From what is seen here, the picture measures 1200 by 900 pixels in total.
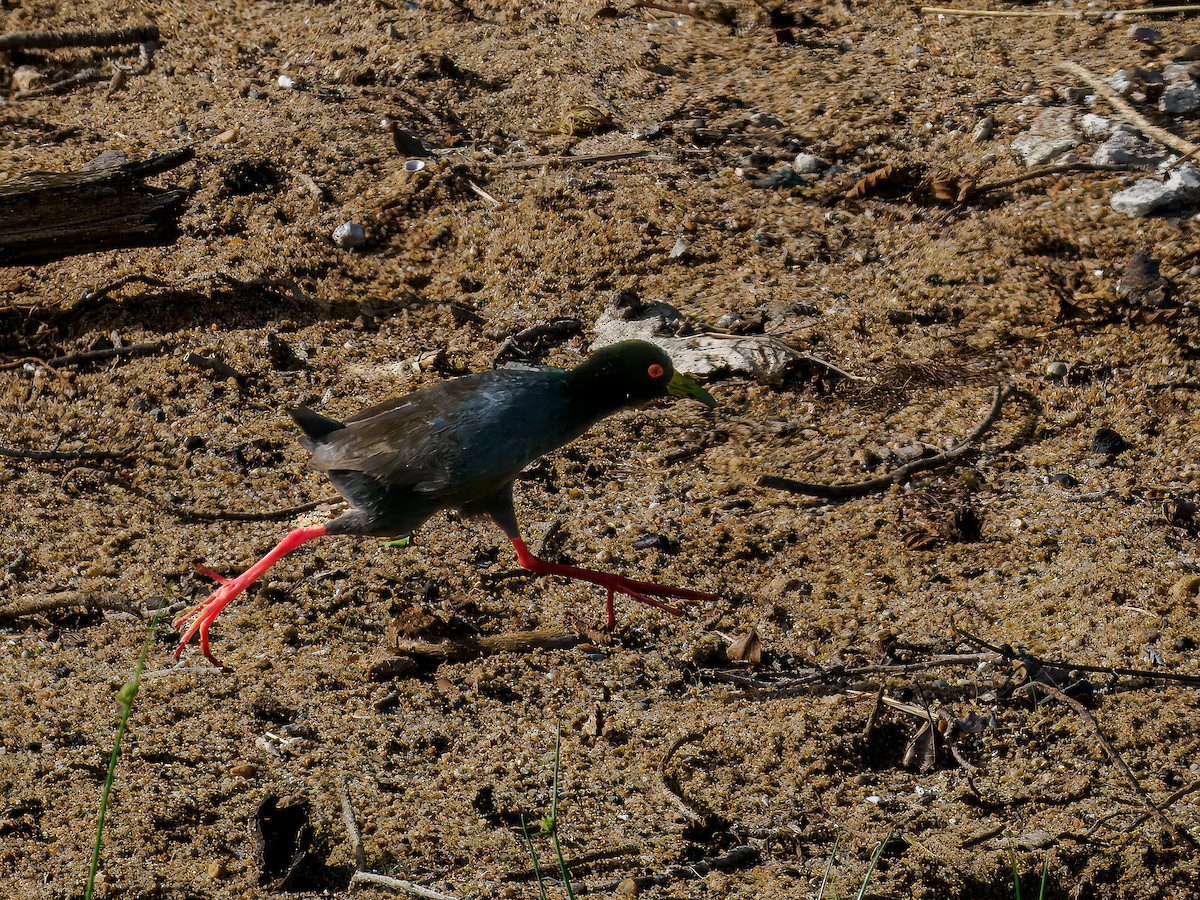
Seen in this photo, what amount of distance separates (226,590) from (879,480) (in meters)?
2.40

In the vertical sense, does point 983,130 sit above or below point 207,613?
above

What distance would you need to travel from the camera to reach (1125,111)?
545cm

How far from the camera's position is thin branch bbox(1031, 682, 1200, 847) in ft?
9.23

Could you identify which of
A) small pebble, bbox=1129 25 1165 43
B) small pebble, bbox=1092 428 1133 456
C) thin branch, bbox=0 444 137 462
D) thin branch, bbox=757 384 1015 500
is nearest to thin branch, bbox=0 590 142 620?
thin branch, bbox=0 444 137 462

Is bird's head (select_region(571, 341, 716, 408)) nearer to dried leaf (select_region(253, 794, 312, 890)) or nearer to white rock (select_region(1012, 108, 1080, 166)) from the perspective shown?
dried leaf (select_region(253, 794, 312, 890))

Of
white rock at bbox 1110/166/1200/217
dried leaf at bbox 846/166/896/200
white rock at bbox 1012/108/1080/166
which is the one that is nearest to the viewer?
white rock at bbox 1110/166/1200/217

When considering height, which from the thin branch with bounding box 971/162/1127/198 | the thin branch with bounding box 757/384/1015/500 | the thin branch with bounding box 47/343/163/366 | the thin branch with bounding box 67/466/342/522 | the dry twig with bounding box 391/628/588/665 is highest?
the thin branch with bounding box 971/162/1127/198

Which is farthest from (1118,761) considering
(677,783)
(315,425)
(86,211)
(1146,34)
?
(86,211)

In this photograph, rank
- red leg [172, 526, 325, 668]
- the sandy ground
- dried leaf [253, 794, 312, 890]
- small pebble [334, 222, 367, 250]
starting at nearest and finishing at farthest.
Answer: dried leaf [253, 794, 312, 890] < the sandy ground < red leg [172, 526, 325, 668] < small pebble [334, 222, 367, 250]

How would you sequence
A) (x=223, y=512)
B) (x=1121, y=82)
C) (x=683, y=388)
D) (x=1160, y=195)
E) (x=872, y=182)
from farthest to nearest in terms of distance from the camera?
1. (x=1121, y=82)
2. (x=872, y=182)
3. (x=1160, y=195)
4. (x=223, y=512)
5. (x=683, y=388)

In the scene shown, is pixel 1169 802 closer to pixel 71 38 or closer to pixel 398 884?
pixel 398 884

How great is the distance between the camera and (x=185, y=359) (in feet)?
17.0

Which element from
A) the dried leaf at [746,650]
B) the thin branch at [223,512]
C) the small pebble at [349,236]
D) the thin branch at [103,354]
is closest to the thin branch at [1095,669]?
the dried leaf at [746,650]

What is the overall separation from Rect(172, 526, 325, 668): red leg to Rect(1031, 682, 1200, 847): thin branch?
2351 millimetres
